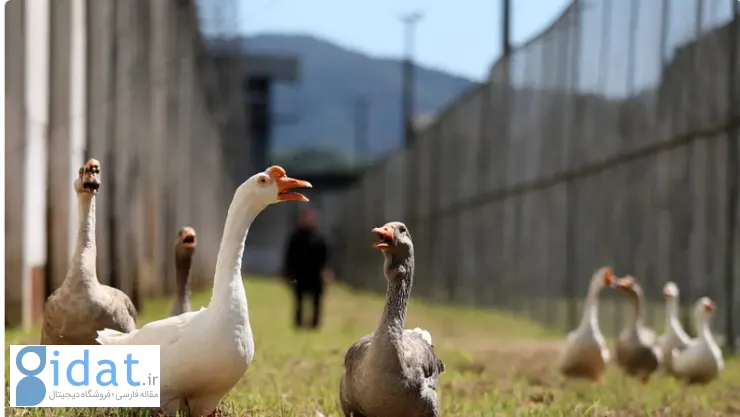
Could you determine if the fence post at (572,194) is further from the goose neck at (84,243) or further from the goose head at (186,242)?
the goose neck at (84,243)

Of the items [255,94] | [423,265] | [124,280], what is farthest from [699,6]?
[255,94]

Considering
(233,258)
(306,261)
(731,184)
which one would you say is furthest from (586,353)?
(306,261)

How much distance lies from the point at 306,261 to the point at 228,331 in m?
8.12

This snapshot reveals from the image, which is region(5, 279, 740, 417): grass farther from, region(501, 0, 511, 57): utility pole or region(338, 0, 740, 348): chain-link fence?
→ region(501, 0, 511, 57): utility pole

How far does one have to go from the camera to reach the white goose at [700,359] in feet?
26.3

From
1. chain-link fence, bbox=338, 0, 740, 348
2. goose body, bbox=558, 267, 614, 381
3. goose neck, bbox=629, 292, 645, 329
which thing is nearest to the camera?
goose body, bbox=558, 267, 614, 381

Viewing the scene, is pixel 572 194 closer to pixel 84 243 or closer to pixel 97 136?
pixel 97 136

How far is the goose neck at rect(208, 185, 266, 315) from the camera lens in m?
4.46

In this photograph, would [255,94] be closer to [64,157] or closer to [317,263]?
[317,263]

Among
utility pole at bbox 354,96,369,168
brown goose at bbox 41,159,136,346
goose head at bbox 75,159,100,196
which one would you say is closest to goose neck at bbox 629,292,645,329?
brown goose at bbox 41,159,136,346

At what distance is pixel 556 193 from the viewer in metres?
16.0

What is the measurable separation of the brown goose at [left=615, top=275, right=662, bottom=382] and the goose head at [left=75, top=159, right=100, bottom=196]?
4722mm

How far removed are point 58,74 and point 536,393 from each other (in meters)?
3.34

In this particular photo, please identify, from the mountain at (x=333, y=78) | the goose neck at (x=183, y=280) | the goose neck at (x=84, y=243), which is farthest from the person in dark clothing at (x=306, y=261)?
the goose neck at (x=84, y=243)
